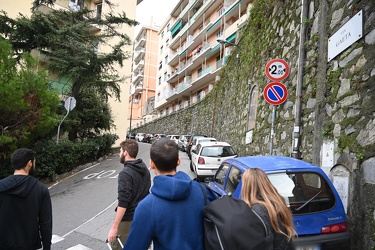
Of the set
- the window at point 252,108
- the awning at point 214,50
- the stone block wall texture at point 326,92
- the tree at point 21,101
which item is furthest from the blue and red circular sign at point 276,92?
the awning at point 214,50

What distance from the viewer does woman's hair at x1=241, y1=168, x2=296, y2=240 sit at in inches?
70.9

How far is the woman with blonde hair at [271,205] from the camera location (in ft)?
5.76

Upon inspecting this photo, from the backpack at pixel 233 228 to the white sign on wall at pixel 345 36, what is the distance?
416 centimetres

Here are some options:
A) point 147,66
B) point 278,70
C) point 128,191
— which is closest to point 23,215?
point 128,191

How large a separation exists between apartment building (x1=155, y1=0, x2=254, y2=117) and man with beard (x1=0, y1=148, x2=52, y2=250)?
78.4 ft

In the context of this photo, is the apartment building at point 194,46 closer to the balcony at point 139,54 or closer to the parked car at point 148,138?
the balcony at point 139,54

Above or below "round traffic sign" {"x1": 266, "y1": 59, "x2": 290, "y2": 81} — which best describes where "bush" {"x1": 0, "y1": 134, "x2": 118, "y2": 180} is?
below

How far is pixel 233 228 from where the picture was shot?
1.51 meters

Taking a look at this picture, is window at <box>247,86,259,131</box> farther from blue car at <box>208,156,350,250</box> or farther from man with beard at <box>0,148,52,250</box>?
man with beard at <box>0,148,52,250</box>

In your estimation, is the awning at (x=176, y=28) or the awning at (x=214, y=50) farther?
the awning at (x=176, y=28)

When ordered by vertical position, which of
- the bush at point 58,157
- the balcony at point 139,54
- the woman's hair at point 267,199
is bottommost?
the bush at point 58,157

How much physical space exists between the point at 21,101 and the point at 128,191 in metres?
→ 5.61

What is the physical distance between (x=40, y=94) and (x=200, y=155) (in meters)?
5.88

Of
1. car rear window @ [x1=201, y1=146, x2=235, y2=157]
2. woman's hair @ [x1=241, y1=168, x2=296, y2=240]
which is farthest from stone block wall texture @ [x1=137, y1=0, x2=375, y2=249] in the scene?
woman's hair @ [x1=241, y1=168, x2=296, y2=240]
